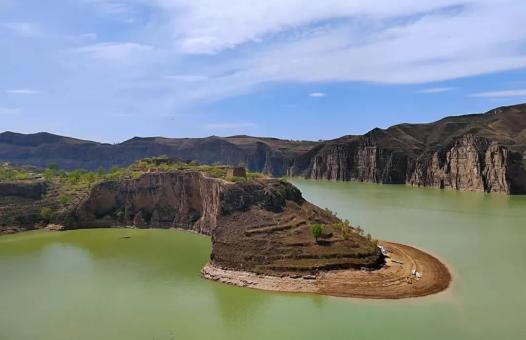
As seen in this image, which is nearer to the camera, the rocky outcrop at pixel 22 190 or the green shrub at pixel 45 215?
the green shrub at pixel 45 215

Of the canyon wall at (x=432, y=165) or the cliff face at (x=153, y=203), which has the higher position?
the canyon wall at (x=432, y=165)

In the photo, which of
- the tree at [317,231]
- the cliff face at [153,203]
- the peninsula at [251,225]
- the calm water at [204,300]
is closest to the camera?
the calm water at [204,300]

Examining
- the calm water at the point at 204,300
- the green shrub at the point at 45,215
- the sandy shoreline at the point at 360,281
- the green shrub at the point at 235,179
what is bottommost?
the calm water at the point at 204,300

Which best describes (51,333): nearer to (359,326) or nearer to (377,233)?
(359,326)

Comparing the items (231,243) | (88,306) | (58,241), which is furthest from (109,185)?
(88,306)

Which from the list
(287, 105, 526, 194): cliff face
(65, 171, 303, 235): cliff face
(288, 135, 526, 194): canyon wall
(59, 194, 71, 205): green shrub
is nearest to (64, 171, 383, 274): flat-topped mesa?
(65, 171, 303, 235): cliff face

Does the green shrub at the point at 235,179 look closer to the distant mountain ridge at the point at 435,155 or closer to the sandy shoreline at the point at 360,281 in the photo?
the sandy shoreline at the point at 360,281

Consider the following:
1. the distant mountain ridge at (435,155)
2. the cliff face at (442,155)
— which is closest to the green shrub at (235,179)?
the cliff face at (442,155)
